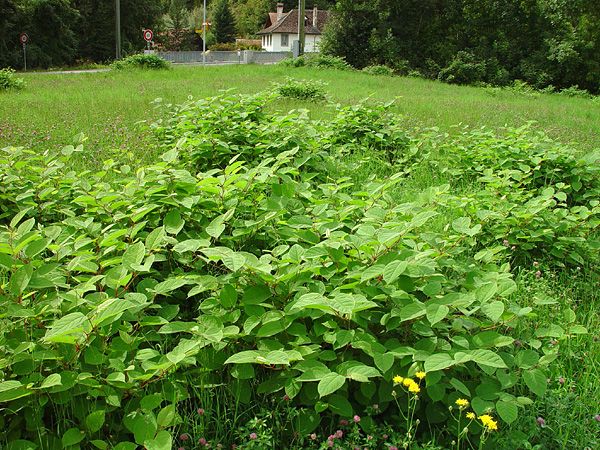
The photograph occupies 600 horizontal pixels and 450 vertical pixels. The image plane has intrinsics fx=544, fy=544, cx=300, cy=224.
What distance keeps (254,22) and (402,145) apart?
8479cm

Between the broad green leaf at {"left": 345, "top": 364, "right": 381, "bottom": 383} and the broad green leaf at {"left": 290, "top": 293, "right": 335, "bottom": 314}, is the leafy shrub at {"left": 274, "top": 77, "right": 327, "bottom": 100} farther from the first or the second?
the broad green leaf at {"left": 345, "top": 364, "right": 381, "bottom": 383}

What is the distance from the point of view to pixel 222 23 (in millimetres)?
76562

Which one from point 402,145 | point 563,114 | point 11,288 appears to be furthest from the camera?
point 563,114

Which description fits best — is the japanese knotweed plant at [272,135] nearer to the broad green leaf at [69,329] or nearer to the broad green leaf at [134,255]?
the broad green leaf at [134,255]

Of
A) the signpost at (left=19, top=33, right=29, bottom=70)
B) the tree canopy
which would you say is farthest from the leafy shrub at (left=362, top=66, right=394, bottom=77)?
the signpost at (left=19, top=33, right=29, bottom=70)

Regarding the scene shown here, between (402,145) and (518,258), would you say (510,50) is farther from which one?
(518,258)

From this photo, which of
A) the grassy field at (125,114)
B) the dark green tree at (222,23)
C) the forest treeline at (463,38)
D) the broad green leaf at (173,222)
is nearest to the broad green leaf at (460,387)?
the broad green leaf at (173,222)

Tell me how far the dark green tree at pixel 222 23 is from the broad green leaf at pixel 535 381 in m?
79.5

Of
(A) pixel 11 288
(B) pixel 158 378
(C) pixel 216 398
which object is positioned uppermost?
(A) pixel 11 288

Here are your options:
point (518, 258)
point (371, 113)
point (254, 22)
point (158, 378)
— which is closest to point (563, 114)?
point (371, 113)

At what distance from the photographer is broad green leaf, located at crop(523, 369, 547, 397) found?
1.99 metres

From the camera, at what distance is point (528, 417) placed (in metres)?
2.14

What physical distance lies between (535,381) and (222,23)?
8082 centimetres

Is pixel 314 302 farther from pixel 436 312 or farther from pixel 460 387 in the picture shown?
pixel 460 387
